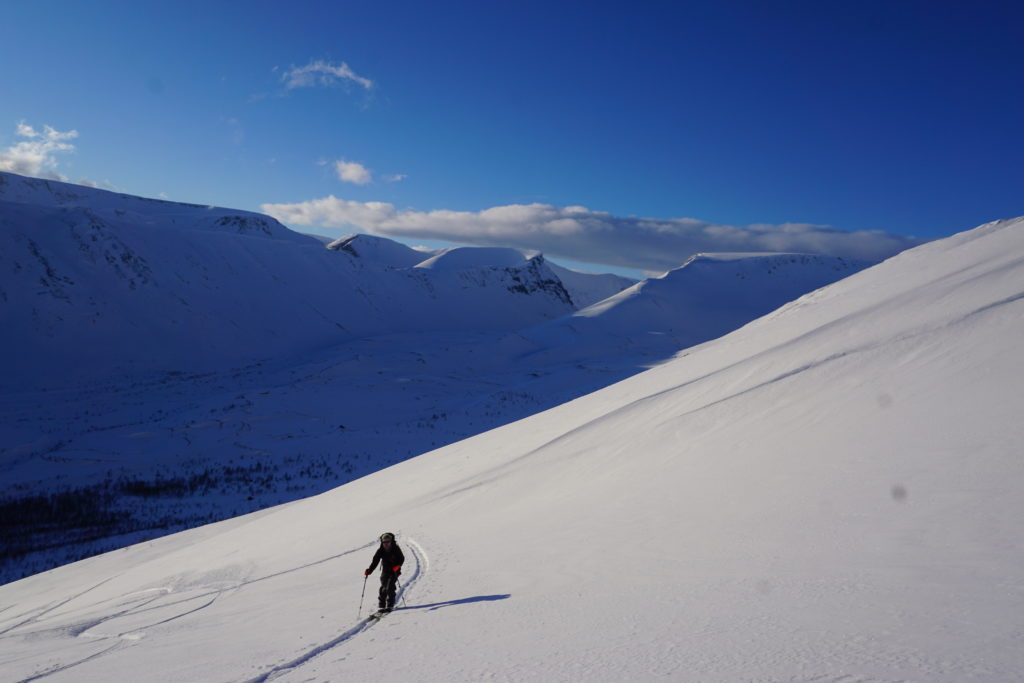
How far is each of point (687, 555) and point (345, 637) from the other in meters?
3.14

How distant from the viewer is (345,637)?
5.71 metres

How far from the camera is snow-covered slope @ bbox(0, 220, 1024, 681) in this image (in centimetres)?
394

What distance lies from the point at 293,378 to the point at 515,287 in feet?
165

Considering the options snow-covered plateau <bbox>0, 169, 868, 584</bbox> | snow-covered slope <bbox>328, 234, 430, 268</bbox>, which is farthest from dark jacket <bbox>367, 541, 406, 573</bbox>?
snow-covered slope <bbox>328, 234, 430, 268</bbox>

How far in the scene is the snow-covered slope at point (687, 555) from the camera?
12.9ft

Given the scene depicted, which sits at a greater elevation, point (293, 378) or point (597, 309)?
point (597, 309)

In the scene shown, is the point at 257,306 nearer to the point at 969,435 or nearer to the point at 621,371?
the point at 621,371

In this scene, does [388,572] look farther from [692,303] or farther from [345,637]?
[692,303]

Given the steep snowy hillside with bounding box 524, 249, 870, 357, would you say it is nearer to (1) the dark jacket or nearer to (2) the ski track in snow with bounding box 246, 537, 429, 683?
(2) the ski track in snow with bounding box 246, 537, 429, 683

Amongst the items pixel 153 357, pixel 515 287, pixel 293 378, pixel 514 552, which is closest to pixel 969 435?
pixel 514 552

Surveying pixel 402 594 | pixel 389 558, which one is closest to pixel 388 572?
pixel 389 558

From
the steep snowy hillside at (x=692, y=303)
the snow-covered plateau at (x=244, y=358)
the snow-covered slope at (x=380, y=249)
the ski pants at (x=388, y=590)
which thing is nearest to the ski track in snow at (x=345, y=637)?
the ski pants at (x=388, y=590)

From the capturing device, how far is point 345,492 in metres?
15.7

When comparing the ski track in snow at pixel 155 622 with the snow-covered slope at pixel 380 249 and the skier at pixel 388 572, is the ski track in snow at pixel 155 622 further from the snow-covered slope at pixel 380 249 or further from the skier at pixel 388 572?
the snow-covered slope at pixel 380 249
